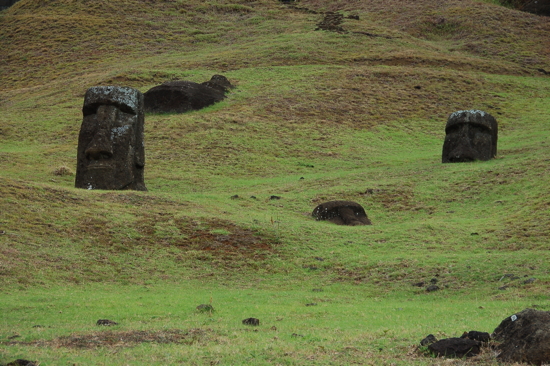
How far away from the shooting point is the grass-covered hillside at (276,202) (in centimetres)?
1155

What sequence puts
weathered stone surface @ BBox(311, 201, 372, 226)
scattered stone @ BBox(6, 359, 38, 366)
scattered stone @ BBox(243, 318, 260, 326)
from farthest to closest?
weathered stone surface @ BBox(311, 201, 372, 226), scattered stone @ BBox(243, 318, 260, 326), scattered stone @ BBox(6, 359, 38, 366)

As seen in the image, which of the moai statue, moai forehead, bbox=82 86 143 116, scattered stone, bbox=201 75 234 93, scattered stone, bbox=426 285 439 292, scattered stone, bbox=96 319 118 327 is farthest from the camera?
scattered stone, bbox=201 75 234 93

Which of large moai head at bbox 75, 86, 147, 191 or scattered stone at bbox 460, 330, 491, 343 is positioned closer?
scattered stone at bbox 460, 330, 491, 343

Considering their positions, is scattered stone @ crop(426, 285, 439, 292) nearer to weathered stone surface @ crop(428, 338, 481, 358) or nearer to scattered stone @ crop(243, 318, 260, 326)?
scattered stone @ crop(243, 318, 260, 326)

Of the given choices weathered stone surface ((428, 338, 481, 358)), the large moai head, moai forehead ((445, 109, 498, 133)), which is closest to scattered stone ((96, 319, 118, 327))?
weathered stone surface ((428, 338, 481, 358))

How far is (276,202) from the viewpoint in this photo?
25797 mm

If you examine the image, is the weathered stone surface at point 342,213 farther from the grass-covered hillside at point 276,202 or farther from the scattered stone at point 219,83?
the scattered stone at point 219,83

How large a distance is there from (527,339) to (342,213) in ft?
48.1

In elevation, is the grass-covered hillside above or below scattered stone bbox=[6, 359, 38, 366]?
below

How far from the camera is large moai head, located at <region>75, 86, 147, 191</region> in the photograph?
80.3ft

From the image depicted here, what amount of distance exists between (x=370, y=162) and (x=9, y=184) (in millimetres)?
18647

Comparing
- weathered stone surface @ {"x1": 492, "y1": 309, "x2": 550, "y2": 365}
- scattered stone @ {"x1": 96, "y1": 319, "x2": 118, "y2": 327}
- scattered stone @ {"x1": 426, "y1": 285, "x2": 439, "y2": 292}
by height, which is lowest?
scattered stone @ {"x1": 426, "y1": 285, "x2": 439, "y2": 292}

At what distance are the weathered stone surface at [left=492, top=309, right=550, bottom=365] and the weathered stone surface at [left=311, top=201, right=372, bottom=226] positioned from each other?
13.9m

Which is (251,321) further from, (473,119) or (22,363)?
(473,119)
